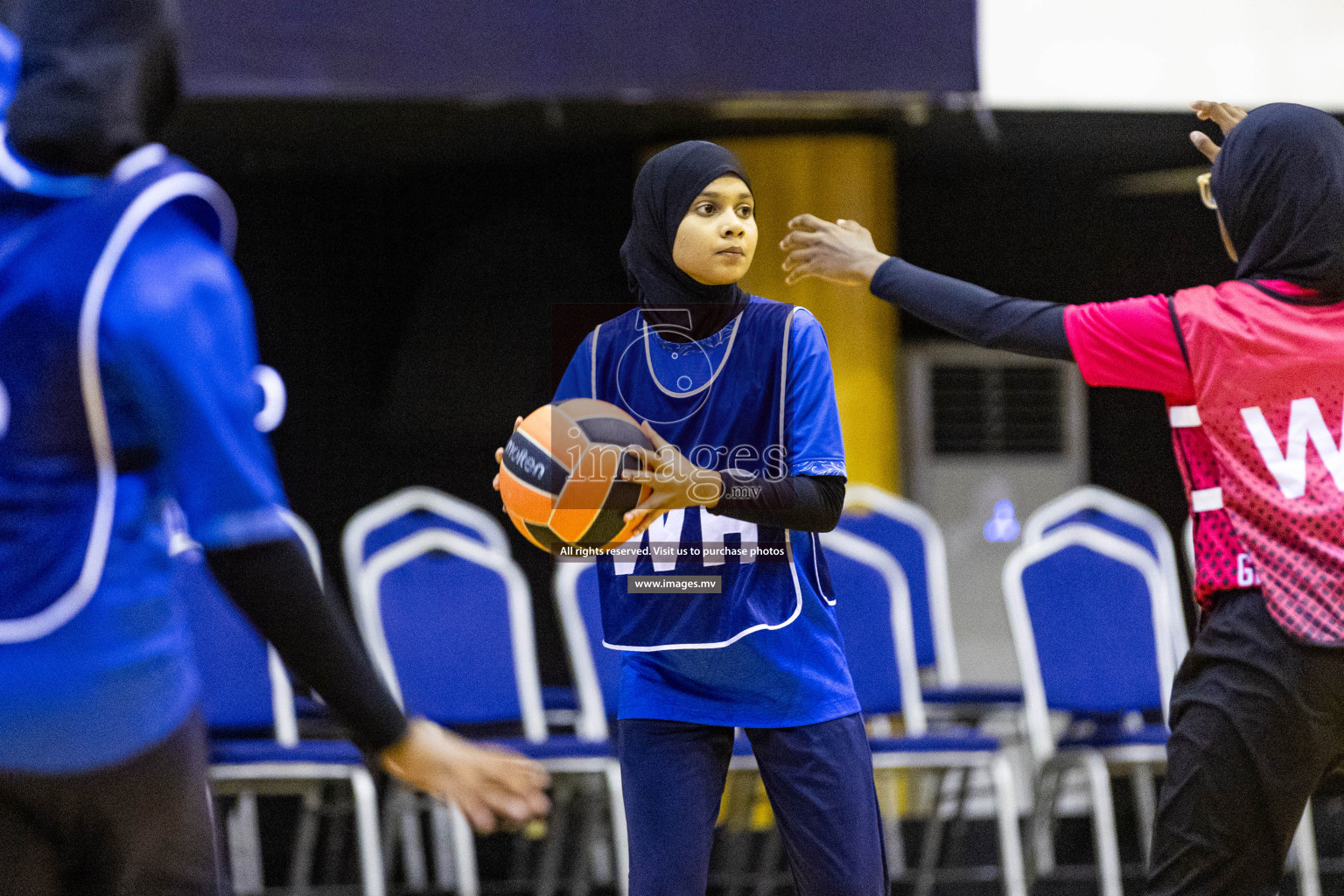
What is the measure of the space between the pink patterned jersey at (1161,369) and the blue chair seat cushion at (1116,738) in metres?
2.02

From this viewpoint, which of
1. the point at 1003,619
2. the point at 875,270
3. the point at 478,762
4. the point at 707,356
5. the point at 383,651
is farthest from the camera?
the point at 1003,619

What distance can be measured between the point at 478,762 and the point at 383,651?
3090mm

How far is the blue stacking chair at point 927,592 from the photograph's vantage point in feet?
17.0

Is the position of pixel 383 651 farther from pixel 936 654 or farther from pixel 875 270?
pixel 875 270

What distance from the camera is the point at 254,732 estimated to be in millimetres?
4465

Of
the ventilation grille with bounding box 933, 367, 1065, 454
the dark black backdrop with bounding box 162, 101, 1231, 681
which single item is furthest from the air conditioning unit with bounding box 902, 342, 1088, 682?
the dark black backdrop with bounding box 162, 101, 1231, 681

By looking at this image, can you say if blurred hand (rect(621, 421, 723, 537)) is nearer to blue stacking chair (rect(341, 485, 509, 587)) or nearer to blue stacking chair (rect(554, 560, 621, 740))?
blue stacking chair (rect(554, 560, 621, 740))

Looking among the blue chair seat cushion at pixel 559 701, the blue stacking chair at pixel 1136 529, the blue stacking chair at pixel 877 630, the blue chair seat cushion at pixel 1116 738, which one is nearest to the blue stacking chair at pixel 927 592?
the blue stacking chair at pixel 1136 529

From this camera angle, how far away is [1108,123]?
6234mm

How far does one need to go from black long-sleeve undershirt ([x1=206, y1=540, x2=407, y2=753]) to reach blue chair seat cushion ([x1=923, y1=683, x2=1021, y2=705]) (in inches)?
158

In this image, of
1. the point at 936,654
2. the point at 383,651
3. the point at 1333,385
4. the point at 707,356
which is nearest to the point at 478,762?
the point at 707,356

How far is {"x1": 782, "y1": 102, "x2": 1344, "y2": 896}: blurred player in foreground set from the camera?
222cm

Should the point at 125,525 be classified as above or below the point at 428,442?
below

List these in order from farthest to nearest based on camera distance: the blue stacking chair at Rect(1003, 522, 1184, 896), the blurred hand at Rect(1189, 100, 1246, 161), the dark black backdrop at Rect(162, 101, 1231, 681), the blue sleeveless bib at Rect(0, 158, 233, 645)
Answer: the dark black backdrop at Rect(162, 101, 1231, 681) → the blue stacking chair at Rect(1003, 522, 1184, 896) → the blurred hand at Rect(1189, 100, 1246, 161) → the blue sleeveless bib at Rect(0, 158, 233, 645)
